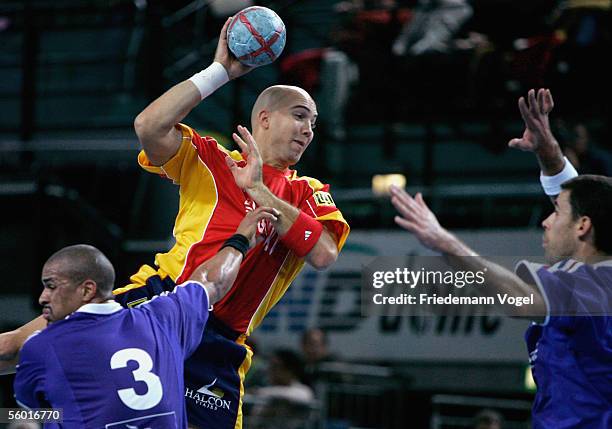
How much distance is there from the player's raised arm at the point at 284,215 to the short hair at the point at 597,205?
147 cm

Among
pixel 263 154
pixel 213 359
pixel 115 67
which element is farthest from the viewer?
pixel 115 67

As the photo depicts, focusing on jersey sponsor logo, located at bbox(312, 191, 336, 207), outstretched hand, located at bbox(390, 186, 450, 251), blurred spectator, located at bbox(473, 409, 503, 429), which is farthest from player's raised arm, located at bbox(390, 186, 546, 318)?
blurred spectator, located at bbox(473, 409, 503, 429)

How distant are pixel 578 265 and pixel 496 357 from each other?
258 inches

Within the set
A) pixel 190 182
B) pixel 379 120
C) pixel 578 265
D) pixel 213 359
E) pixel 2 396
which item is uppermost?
pixel 379 120

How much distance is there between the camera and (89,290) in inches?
210

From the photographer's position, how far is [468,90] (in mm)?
12664

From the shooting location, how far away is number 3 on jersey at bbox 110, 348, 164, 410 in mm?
5164

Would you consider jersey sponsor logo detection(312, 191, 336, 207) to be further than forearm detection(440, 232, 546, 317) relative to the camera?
Yes

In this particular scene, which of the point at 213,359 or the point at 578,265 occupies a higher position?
the point at 578,265

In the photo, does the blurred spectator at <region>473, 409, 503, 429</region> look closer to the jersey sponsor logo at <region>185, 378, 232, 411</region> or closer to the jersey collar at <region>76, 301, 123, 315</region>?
the jersey sponsor logo at <region>185, 378, 232, 411</region>

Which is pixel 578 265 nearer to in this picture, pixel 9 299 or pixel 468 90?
pixel 468 90

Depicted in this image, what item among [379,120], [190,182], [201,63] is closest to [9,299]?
[201,63]

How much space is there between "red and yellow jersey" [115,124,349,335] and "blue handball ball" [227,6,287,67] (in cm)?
56

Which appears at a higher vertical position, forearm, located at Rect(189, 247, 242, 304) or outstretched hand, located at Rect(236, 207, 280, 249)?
outstretched hand, located at Rect(236, 207, 280, 249)
